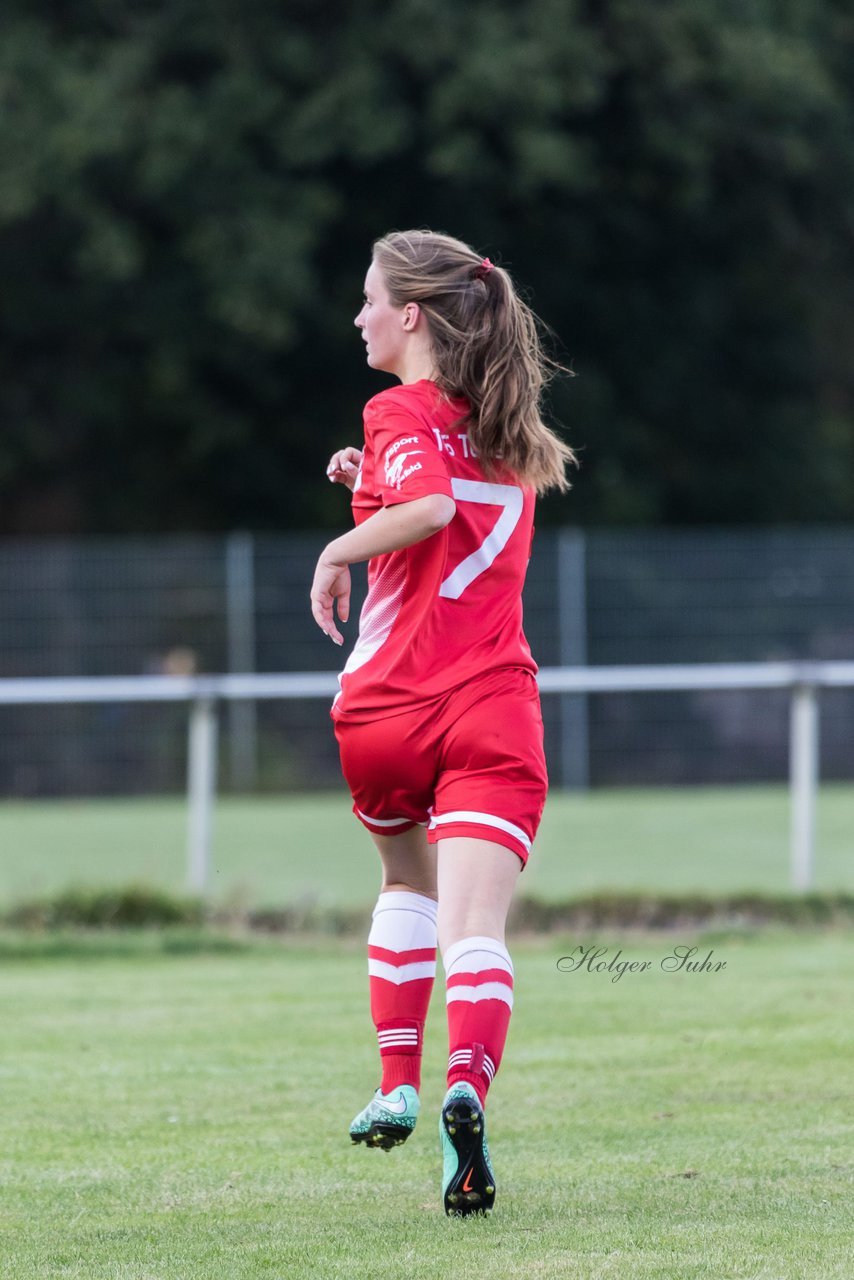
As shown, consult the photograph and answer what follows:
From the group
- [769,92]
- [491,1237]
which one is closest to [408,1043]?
[491,1237]

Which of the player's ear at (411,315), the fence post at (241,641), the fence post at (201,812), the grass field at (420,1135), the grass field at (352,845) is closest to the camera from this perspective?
the grass field at (420,1135)

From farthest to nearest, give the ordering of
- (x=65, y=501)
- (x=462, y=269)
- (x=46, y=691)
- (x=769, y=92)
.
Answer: (x=65, y=501)
(x=769, y=92)
(x=46, y=691)
(x=462, y=269)

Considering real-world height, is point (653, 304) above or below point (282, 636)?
above

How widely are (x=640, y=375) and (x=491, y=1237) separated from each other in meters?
21.3

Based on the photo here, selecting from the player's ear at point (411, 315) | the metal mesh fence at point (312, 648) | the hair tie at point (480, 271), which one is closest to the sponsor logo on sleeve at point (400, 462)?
the player's ear at point (411, 315)

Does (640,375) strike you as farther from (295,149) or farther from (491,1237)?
(491,1237)

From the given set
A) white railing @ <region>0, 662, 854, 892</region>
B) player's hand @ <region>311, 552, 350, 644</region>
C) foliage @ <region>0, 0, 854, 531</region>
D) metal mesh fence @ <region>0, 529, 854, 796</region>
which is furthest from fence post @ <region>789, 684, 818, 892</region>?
foliage @ <region>0, 0, 854, 531</region>

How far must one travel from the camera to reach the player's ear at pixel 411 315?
3545 mm

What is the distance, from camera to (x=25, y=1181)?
3598 millimetres

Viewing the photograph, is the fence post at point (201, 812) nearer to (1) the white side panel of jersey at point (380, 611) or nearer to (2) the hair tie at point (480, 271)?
(1) the white side panel of jersey at point (380, 611)

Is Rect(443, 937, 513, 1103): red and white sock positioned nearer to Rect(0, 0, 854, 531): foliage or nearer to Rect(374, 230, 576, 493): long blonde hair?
Rect(374, 230, 576, 493): long blonde hair

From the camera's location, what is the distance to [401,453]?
334 cm

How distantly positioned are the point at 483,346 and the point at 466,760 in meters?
0.77

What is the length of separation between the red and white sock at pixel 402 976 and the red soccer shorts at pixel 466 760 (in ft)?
0.82
